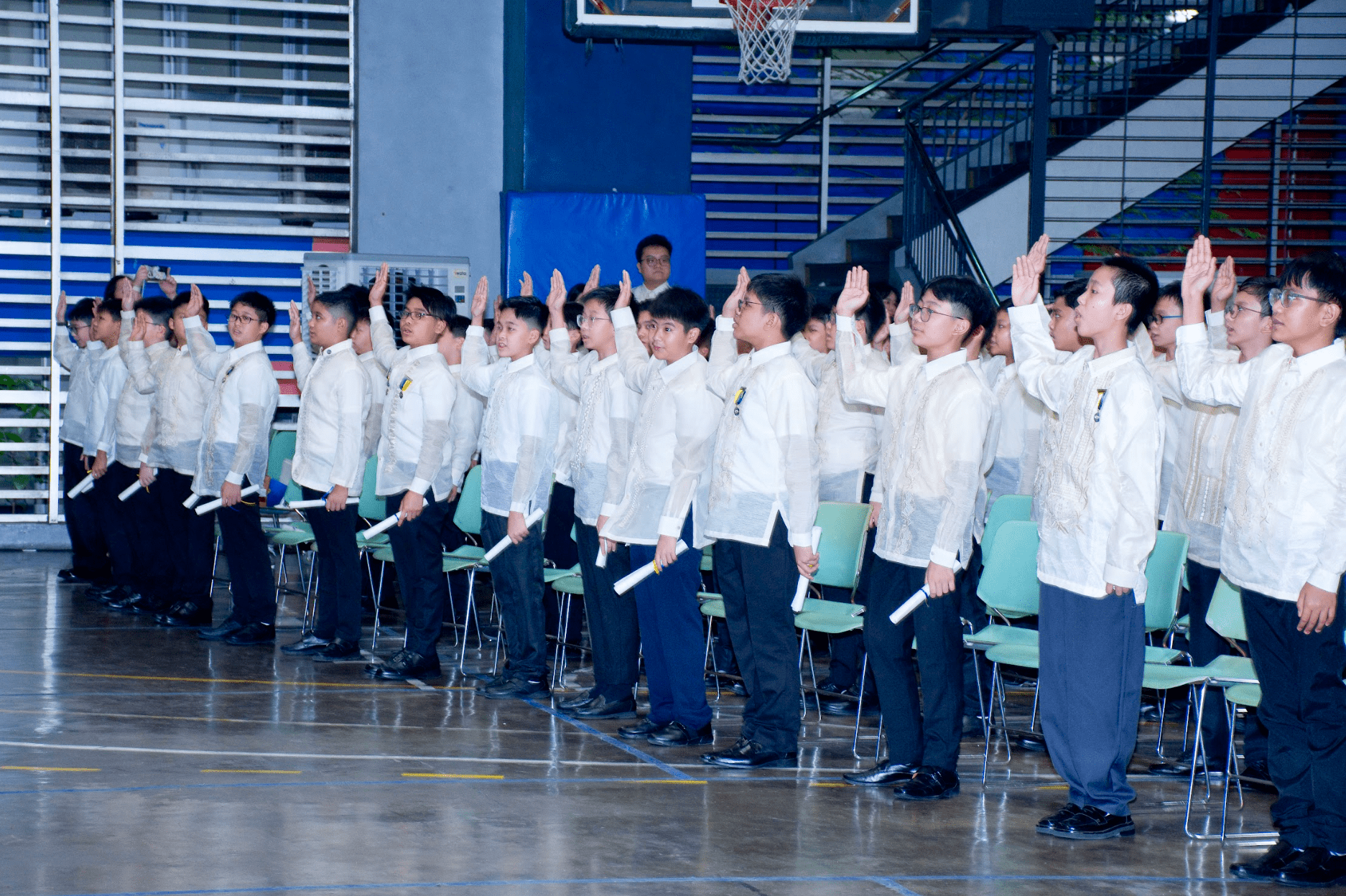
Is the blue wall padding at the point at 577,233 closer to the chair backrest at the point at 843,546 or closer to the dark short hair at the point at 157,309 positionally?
the dark short hair at the point at 157,309

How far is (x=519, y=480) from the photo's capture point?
6.11 m

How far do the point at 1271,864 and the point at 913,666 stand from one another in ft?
4.04

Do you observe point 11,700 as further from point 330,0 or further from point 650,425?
point 330,0

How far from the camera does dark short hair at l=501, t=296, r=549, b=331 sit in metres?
6.38

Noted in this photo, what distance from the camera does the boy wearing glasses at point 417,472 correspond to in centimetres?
661

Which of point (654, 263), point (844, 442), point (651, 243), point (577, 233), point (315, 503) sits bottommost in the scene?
point (315, 503)

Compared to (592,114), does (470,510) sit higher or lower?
lower

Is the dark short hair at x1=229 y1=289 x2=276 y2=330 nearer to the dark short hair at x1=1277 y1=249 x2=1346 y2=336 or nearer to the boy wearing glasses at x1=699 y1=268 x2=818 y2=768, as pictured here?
the boy wearing glasses at x1=699 y1=268 x2=818 y2=768

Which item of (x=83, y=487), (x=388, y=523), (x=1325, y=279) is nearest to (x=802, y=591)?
(x=1325, y=279)

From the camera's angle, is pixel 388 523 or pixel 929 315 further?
pixel 388 523

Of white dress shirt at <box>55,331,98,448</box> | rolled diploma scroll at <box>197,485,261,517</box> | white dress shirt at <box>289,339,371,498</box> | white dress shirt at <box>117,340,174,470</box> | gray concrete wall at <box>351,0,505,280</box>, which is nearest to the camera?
white dress shirt at <box>289,339,371,498</box>

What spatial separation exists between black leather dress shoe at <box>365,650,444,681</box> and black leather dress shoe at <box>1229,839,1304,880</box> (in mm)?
3706

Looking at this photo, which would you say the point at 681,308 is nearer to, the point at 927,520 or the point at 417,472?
the point at 927,520

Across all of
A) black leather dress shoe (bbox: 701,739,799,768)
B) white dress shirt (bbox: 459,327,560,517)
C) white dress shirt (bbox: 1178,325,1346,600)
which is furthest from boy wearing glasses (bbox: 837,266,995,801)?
white dress shirt (bbox: 459,327,560,517)
